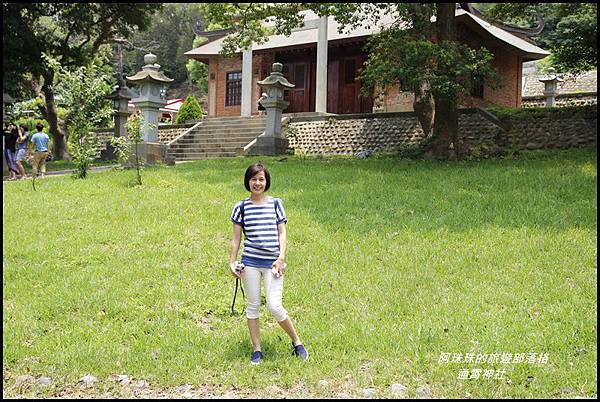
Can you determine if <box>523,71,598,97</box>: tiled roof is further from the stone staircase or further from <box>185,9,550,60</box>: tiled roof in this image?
the stone staircase

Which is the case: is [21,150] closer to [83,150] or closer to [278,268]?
[83,150]

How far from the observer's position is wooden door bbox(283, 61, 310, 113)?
24.8 meters

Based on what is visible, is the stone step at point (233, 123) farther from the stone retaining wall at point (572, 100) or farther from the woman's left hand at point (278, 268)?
the woman's left hand at point (278, 268)

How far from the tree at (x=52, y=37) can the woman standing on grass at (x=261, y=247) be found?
1484 centimetres

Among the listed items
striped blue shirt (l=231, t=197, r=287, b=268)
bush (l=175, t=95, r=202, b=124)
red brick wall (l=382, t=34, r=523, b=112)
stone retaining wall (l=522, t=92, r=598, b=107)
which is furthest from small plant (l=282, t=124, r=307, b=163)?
striped blue shirt (l=231, t=197, r=287, b=268)

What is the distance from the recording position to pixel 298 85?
25078 mm

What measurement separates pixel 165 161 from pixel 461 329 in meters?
12.9

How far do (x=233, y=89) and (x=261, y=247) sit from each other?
76.4 feet

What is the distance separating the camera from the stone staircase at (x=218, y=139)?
63.7 feet

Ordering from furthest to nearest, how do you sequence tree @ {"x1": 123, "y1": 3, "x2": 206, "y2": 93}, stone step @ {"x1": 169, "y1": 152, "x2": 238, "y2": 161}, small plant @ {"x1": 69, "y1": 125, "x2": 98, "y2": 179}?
1. tree @ {"x1": 123, "y1": 3, "x2": 206, "y2": 93}
2. stone step @ {"x1": 169, "y1": 152, "x2": 238, "y2": 161}
3. small plant @ {"x1": 69, "y1": 125, "x2": 98, "y2": 179}

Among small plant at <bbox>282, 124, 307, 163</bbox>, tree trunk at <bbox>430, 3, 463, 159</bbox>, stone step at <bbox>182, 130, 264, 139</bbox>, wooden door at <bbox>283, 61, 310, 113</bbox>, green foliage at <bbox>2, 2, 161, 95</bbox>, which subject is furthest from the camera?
wooden door at <bbox>283, 61, 310, 113</bbox>

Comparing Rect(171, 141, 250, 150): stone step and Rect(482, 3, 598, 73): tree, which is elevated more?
Rect(482, 3, 598, 73): tree

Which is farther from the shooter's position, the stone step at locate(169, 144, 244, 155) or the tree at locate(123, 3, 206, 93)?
the tree at locate(123, 3, 206, 93)

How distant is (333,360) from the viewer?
175 inches
